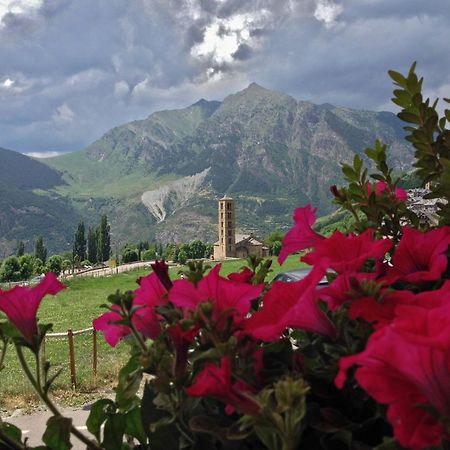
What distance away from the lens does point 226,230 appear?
105000mm

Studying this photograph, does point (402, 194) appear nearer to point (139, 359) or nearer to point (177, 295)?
point (177, 295)

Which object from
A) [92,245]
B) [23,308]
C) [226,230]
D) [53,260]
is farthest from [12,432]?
[92,245]

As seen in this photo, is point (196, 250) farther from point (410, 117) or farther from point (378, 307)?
point (378, 307)

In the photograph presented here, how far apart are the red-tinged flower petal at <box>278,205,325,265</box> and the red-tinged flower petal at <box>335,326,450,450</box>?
568 millimetres

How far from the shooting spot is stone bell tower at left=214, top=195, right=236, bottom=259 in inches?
4075

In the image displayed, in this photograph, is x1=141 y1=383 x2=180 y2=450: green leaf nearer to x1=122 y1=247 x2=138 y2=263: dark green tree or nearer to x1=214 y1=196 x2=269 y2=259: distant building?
x1=214 y1=196 x2=269 y2=259: distant building

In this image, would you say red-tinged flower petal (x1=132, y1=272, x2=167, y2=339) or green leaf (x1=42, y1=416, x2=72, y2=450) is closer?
green leaf (x1=42, y1=416, x2=72, y2=450)

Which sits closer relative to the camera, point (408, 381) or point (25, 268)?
point (408, 381)

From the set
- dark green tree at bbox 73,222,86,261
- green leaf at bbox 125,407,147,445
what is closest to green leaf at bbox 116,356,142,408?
green leaf at bbox 125,407,147,445

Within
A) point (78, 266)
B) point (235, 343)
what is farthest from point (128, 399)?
point (78, 266)

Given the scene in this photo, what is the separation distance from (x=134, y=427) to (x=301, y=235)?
1.86 feet

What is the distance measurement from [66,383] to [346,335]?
1095 centimetres

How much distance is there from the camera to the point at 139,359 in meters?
0.82

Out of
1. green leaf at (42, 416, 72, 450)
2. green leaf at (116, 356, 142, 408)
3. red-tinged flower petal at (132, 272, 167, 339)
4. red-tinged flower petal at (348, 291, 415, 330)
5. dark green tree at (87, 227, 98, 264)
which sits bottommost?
dark green tree at (87, 227, 98, 264)
